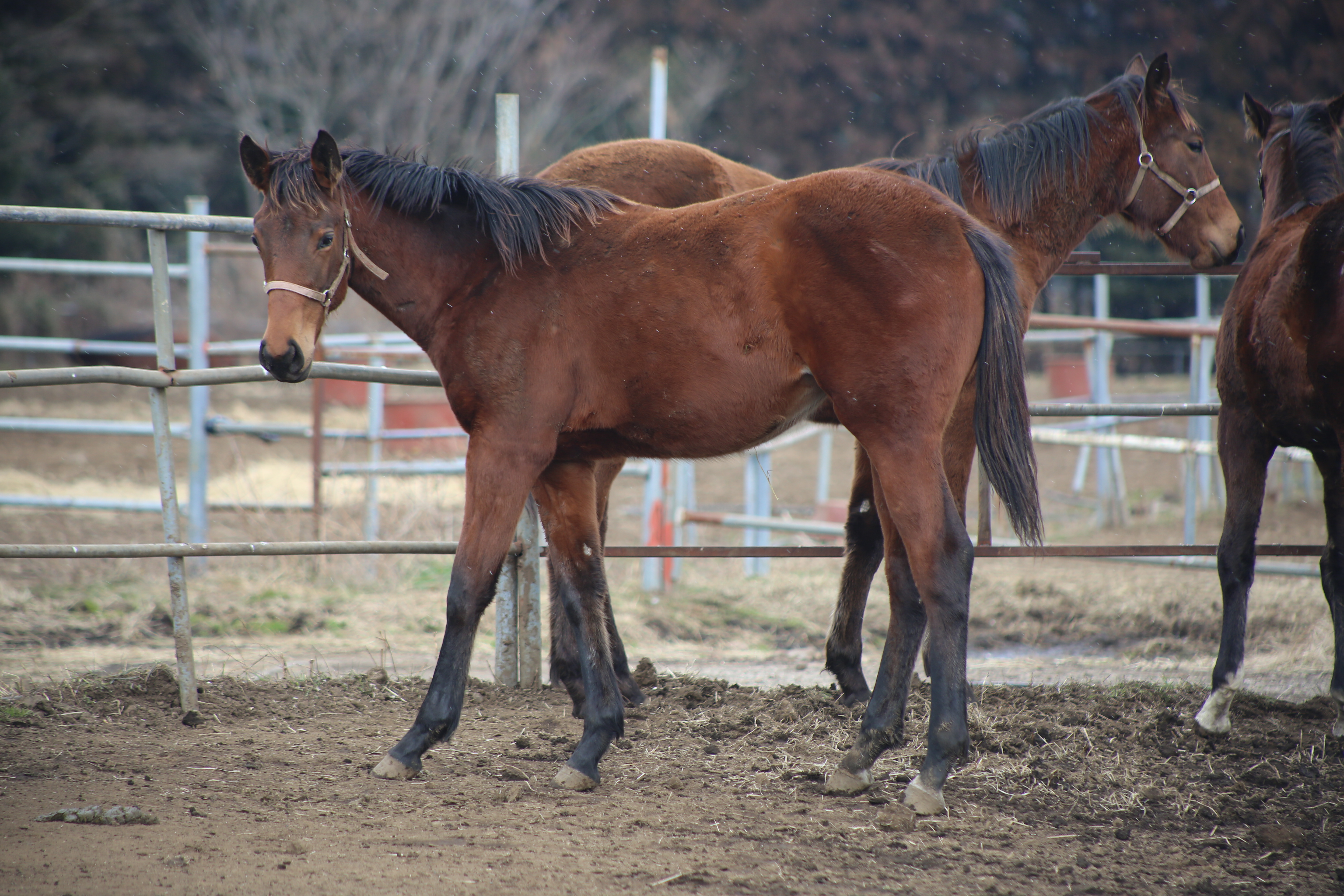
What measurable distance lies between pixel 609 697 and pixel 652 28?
22.0m

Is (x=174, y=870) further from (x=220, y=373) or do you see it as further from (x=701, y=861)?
(x=220, y=373)

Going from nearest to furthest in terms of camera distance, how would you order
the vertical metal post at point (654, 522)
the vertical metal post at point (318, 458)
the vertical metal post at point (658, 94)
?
the vertical metal post at point (658, 94) < the vertical metal post at point (318, 458) < the vertical metal post at point (654, 522)

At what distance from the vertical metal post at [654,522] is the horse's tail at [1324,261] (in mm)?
3634

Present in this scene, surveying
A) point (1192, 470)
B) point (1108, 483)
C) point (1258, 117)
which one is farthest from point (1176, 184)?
point (1108, 483)

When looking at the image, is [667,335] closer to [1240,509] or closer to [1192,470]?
→ [1240,509]

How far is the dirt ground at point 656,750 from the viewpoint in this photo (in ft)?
7.76

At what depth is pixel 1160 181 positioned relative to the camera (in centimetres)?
401

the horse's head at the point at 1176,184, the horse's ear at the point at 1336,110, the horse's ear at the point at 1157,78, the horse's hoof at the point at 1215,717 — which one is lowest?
the horse's hoof at the point at 1215,717

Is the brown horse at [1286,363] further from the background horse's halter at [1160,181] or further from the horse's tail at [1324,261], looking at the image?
the background horse's halter at [1160,181]

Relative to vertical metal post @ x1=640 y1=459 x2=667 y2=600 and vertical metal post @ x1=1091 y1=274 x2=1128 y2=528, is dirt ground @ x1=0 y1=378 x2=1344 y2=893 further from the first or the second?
vertical metal post @ x1=1091 y1=274 x2=1128 y2=528

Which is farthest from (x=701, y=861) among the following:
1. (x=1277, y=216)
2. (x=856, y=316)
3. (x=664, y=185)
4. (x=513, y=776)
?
(x=1277, y=216)

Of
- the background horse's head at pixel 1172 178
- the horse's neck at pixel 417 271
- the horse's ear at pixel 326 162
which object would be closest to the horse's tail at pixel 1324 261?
the background horse's head at pixel 1172 178

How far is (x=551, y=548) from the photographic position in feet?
11.3

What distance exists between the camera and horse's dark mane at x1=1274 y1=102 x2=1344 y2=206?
3.86 metres
